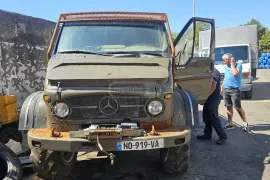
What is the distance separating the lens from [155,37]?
5129 millimetres

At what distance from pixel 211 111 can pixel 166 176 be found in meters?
2.20

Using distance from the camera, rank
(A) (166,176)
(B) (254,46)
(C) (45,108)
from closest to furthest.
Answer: (C) (45,108), (A) (166,176), (B) (254,46)

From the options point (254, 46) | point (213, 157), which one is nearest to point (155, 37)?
point (213, 157)

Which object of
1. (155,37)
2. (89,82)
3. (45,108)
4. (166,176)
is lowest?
(166,176)

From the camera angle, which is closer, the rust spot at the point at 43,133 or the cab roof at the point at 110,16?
the rust spot at the point at 43,133

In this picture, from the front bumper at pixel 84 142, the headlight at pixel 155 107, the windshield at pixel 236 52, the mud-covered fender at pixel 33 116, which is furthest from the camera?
the windshield at pixel 236 52

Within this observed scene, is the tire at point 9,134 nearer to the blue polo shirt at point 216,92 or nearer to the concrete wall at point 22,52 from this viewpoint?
the concrete wall at point 22,52

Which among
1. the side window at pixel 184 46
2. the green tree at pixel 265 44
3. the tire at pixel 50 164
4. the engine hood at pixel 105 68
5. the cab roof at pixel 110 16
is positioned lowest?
the tire at pixel 50 164

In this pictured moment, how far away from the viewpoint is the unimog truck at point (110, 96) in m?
3.92

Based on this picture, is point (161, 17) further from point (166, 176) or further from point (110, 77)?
point (166, 176)

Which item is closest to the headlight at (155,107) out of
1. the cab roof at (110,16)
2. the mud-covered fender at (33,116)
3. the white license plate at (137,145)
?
the white license plate at (137,145)

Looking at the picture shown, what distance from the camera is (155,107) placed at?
413cm

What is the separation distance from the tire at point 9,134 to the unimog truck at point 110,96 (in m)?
1.60

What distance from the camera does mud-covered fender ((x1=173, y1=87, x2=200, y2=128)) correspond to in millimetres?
4421
